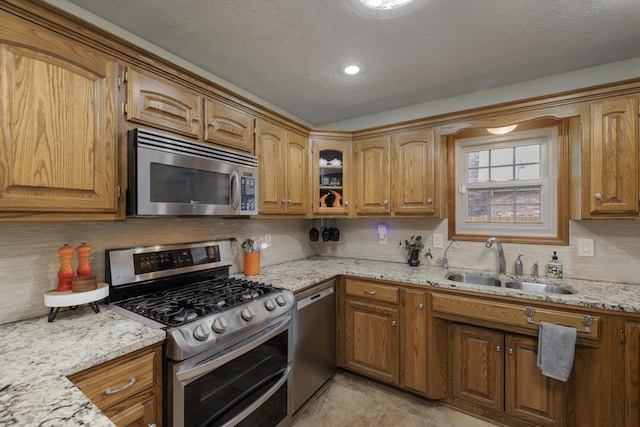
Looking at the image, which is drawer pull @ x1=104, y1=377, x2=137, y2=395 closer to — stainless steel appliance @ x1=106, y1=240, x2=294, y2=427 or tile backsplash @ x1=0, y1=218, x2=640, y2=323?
stainless steel appliance @ x1=106, y1=240, x2=294, y2=427

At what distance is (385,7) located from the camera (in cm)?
144

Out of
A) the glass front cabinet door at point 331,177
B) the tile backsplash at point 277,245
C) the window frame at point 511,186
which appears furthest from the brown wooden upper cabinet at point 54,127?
the window frame at point 511,186

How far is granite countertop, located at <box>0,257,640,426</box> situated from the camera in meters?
0.71

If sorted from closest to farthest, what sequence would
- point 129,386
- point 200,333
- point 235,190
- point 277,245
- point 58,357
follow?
1. point 58,357
2. point 129,386
3. point 200,333
4. point 235,190
5. point 277,245

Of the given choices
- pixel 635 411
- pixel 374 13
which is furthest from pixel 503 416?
pixel 374 13

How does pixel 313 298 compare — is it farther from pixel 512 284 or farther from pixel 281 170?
pixel 512 284

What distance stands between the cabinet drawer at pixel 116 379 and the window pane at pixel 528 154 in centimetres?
281

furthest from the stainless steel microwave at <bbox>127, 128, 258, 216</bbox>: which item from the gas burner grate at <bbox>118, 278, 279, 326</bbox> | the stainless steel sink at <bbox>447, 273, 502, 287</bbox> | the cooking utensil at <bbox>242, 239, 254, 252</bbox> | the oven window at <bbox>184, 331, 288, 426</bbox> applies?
the stainless steel sink at <bbox>447, 273, 502, 287</bbox>

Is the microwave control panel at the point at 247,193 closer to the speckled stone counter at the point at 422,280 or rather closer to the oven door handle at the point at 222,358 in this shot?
the speckled stone counter at the point at 422,280

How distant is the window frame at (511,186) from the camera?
213 centimetres

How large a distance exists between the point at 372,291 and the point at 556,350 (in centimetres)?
114

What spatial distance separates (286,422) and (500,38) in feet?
8.72

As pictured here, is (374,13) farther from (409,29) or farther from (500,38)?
(500,38)

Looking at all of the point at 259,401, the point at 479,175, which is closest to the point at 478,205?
the point at 479,175
